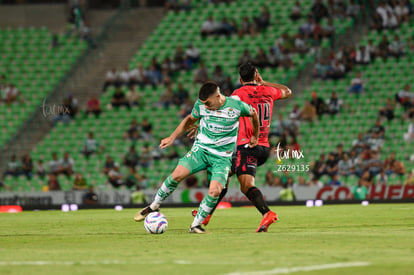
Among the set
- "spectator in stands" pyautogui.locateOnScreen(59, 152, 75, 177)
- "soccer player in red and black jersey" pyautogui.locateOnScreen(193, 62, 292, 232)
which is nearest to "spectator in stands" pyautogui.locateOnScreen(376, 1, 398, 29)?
"spectator in stands" pyautogui.locateOnScreen(59, 152, 75, 177)

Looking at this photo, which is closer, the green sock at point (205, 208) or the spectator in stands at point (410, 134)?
the green sock at point (205, 208)

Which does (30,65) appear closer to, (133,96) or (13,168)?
(133,96)

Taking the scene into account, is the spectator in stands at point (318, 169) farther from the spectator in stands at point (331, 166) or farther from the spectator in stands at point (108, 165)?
the spectator in stands at point (108, 165)

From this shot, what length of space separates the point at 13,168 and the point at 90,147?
10.5 ft

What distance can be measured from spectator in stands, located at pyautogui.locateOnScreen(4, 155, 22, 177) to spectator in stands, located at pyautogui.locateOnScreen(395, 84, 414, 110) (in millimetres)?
15278

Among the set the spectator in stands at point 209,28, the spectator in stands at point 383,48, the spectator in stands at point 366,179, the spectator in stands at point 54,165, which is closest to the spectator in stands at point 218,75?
the spectator in stands at point 209,28

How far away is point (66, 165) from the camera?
3128 cm

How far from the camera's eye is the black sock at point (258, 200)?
13.0m

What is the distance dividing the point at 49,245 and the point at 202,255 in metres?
2.82

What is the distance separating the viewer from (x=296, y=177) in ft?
91.2

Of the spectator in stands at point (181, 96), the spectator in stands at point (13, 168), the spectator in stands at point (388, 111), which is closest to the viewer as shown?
the spectator in stands at point (388, 111)

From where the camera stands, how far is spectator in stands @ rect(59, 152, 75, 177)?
31.1m

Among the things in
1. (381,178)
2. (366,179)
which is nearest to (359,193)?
(366,179)

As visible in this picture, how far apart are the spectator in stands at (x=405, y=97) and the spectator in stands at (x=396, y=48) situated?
232 cm
